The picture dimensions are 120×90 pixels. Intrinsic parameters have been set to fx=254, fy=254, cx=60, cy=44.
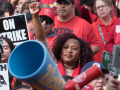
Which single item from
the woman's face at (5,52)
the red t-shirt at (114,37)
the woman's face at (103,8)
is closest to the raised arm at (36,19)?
the woman's face at (5,52)

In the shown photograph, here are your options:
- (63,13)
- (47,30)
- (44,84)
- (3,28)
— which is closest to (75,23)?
Answer: (63,13)

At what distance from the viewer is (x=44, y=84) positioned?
1.62 metres

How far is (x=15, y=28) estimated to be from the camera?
428cm

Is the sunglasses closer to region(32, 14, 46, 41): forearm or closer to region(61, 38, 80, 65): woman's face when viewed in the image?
region(61, 38, 80, 65): woman's face

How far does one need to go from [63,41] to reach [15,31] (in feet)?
3.54

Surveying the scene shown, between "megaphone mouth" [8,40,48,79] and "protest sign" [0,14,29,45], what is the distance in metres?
2.36

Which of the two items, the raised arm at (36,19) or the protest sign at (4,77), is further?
the protest sign at (4,77)

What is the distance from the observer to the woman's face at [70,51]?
3.36m

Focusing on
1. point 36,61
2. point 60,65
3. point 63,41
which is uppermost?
point 36,61

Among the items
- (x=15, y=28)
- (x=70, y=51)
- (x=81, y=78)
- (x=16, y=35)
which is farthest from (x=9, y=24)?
(x=81, y=78)

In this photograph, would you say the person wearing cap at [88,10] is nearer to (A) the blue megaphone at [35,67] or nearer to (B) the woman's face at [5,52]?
(B) the woman's face at [5,52]

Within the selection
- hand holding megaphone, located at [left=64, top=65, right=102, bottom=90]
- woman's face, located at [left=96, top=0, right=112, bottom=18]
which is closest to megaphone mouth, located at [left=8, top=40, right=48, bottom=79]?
hand holding megaphone, located at [left=64, top=65, right=102, bottom=90]

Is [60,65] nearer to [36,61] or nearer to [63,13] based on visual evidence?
[63,13]

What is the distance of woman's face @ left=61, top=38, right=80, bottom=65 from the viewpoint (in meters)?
3.36
